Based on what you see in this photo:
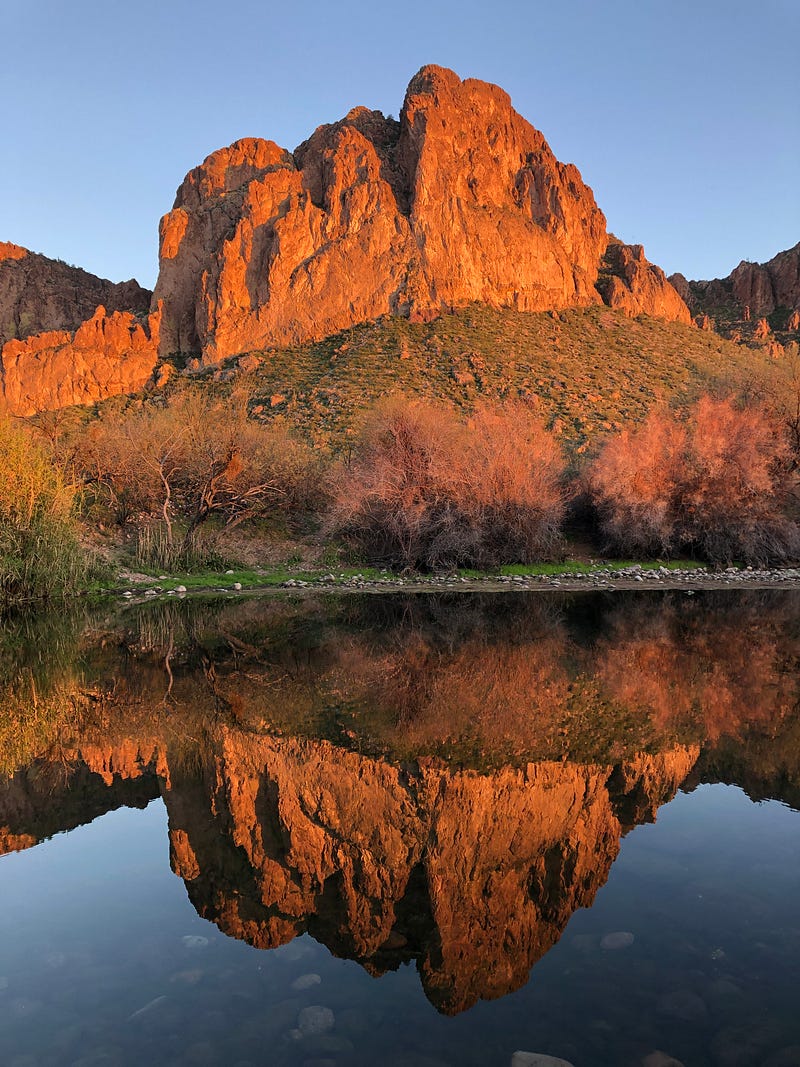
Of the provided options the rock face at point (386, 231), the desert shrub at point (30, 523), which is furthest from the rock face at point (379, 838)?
the rock face at point (386, 231)

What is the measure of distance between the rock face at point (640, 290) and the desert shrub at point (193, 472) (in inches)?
2428

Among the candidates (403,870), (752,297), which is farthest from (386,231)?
(403,870)

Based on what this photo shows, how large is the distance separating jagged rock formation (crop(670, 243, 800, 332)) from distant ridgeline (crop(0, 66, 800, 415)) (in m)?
0.30

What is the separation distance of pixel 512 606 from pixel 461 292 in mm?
61495

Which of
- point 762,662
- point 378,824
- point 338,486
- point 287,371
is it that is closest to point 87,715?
point 378,824

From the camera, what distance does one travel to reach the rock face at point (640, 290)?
82.9 m

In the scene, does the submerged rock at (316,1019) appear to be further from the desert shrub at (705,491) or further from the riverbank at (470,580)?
the desert shrub at (705,491)

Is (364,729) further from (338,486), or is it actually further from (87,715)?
(338,486)

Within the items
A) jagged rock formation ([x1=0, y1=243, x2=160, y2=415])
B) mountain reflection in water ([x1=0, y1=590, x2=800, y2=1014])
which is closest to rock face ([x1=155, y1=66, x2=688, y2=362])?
jagged rock formation ([x1=0, y1=243, x2=160, y2=415])

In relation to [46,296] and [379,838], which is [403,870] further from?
[46,296]

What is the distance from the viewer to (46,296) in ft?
346

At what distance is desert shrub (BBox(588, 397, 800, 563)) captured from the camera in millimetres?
30047

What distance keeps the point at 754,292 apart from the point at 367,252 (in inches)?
2144

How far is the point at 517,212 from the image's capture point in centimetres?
8638
